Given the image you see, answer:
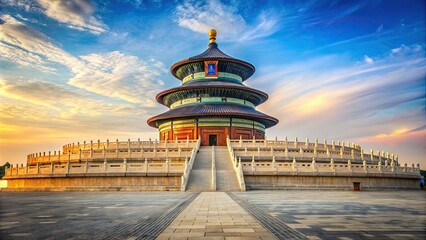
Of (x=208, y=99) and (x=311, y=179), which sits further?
(x=208, y=99)

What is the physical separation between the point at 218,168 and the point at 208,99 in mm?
22038

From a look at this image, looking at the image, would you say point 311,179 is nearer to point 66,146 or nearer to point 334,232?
point 334,232

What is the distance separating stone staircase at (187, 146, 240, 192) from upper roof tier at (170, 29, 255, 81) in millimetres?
21737

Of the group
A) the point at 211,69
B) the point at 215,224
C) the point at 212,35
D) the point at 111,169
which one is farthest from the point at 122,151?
the point at 212,35

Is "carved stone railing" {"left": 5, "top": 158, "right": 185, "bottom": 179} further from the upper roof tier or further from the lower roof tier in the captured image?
the upper roof tier

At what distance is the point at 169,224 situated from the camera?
9500 mm

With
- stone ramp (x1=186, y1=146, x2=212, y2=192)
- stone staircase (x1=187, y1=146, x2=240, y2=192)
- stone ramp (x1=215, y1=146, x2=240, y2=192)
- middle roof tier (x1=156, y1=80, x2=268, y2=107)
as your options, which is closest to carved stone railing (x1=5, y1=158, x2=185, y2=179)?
stone ramp (x1=186, y1=146, x2=212, y2=192)

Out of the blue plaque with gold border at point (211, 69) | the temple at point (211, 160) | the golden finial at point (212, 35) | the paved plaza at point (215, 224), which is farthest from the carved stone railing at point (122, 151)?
the golden finial at point (212, 35)

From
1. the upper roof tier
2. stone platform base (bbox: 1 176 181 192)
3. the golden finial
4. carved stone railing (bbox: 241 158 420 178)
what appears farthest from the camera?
the golden finial

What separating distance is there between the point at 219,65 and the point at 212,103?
272 inches

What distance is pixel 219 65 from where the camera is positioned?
5269 centimetres

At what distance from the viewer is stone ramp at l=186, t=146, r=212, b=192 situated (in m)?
24.8

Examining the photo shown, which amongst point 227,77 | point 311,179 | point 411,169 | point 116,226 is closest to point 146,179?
point 311,179

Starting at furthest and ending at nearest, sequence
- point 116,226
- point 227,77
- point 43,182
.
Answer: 1. point 227,77
2. point 43,182
3. point 116,226
